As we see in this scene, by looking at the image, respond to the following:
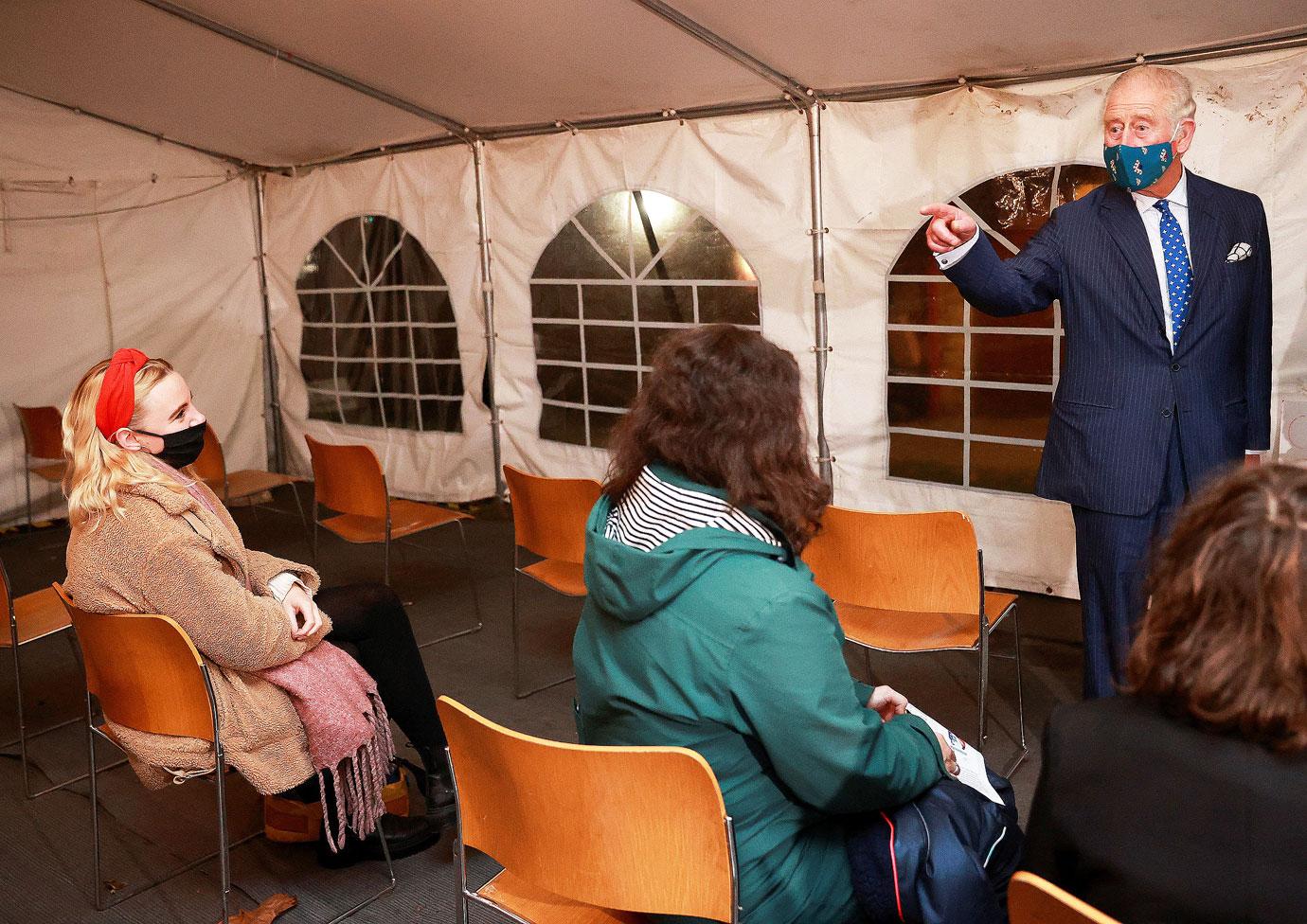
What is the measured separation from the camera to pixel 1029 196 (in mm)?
3863

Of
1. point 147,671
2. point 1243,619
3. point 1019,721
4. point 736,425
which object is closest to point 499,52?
point 147,671

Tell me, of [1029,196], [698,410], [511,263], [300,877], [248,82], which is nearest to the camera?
[698,410]

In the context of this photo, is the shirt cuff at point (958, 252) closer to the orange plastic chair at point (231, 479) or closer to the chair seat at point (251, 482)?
the orange plastic chair at point (231, 479)

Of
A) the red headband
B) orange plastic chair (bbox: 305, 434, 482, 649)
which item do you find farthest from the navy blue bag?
orange plastic chair (bbox: 305, 434, 482, 649)

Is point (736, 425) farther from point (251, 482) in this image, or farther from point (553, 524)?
point (251, 482)

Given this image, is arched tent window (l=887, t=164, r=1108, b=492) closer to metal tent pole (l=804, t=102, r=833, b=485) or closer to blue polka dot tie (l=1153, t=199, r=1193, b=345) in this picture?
metal tent pole (l=804, t=102, r=833, b=485)

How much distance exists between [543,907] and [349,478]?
2.80 metres

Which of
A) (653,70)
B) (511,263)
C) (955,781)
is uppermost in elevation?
(653,70)

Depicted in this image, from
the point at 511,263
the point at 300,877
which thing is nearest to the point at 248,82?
the point at 511,263

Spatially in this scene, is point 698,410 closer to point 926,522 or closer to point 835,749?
point 835,749

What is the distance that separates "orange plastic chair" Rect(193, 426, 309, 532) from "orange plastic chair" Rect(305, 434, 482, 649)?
1.95 ft

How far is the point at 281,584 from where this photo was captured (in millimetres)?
2514

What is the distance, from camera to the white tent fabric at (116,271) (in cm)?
595

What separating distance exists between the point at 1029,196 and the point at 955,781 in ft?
8.91
